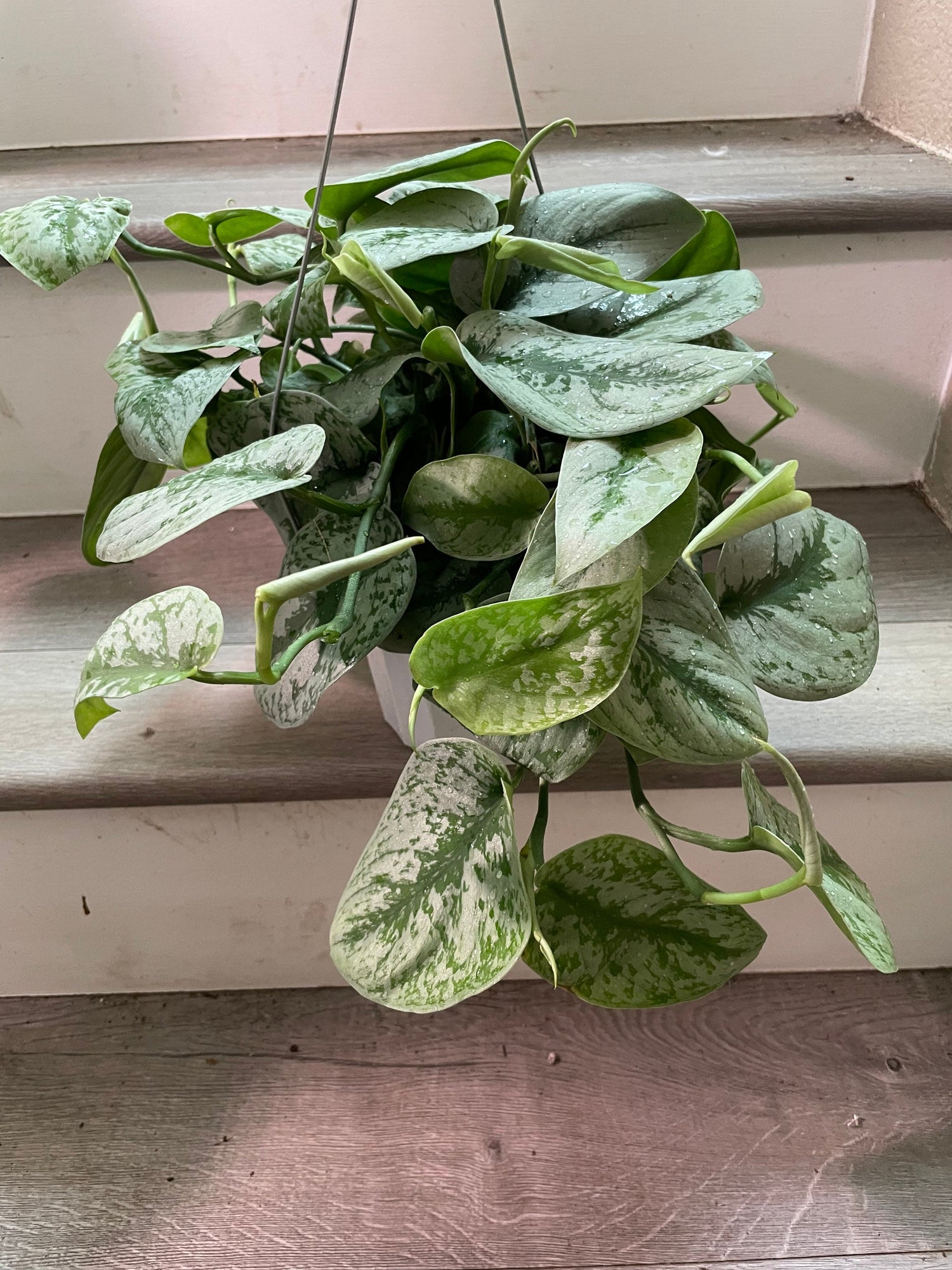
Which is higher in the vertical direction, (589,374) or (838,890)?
(589,374)

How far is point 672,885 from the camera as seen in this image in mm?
389

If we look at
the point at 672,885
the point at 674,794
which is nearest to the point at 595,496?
the point at 672,885

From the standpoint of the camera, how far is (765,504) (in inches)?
10.8

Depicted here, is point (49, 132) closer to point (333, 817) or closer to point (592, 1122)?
point (333, 817)

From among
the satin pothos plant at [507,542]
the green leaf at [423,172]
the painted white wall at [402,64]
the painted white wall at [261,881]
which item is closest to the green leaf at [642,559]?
the satin pothos plant at [507,542]

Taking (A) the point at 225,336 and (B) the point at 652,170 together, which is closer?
(A) the point at 225,336

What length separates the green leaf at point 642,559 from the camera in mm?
323

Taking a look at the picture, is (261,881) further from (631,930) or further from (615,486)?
(615,486)

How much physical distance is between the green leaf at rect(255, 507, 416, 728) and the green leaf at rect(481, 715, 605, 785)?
0.27 feet

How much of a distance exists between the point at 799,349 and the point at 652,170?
0.22 m

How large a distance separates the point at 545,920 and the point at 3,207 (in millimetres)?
768

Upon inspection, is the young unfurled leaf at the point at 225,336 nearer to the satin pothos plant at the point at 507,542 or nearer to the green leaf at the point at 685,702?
the satin pothos plant at the point at 507,542

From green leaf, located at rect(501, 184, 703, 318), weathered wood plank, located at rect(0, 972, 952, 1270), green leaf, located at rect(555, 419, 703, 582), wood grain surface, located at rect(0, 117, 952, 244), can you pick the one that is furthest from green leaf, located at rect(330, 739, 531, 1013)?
wood grain surface, located at rect(0, 117, 952, 244)

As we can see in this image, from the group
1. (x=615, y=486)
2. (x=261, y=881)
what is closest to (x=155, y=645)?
(x=615, y=486)
